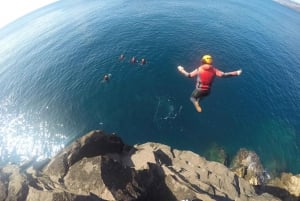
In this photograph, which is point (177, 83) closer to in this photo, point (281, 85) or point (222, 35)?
point (281, 85)

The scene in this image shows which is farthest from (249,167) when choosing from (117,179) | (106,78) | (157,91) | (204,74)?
(106,78)

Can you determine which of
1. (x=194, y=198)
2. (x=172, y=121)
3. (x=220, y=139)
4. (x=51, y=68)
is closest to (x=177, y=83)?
(x=172, y=121)

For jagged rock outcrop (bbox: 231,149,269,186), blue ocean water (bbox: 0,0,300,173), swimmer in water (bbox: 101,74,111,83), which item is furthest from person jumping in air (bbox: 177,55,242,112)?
swimmer in water (bbox: 101,74,111,83)

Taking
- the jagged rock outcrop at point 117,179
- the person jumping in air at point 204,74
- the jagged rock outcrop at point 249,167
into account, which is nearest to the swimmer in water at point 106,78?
the jagged rock outcrop at point 117,179

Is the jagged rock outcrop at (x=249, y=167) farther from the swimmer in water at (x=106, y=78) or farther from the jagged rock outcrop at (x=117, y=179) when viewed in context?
the swimmer in water at (x=106, y=78)

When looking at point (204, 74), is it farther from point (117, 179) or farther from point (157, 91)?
point (157, 91)

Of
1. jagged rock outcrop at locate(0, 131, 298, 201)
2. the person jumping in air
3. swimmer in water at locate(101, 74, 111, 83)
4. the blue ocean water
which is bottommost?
the blue ocean water

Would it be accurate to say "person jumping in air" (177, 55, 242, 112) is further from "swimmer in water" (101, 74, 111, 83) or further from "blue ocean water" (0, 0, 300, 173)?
"swimmer in water" (101, 74, 111, 83)
